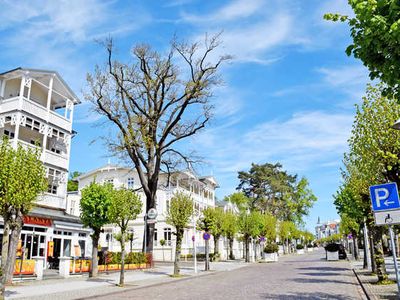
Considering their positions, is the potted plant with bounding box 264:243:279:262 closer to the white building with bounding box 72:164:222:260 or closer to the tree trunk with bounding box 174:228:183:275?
the white building with bounding box 72:164:222:260

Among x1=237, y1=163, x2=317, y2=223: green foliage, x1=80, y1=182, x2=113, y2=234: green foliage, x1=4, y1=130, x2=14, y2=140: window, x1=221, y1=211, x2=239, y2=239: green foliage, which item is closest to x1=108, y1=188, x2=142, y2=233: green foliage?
x1=80, y1=182, x2=113, y2=234: green foliage

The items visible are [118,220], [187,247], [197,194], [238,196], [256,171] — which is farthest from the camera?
[256,171]

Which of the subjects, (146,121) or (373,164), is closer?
(373,164)

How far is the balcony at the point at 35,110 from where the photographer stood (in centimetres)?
2956

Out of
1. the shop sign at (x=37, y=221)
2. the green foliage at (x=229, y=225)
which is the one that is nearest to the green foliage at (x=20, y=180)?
the shop sign at (x=37, y=221)

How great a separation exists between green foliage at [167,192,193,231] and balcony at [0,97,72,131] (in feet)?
42.7

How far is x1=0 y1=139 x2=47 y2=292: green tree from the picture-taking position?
13.4 metres

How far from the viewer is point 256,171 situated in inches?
3521

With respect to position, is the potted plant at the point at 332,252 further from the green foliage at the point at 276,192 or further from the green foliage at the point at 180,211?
the green foliage at the point at 276,192

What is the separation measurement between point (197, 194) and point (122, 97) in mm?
30802

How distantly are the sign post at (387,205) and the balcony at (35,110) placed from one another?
1048 inches

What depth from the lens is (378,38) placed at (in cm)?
664

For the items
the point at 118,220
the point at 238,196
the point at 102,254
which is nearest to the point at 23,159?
the point at 118,220

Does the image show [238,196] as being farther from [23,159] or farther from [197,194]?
[23,159]
